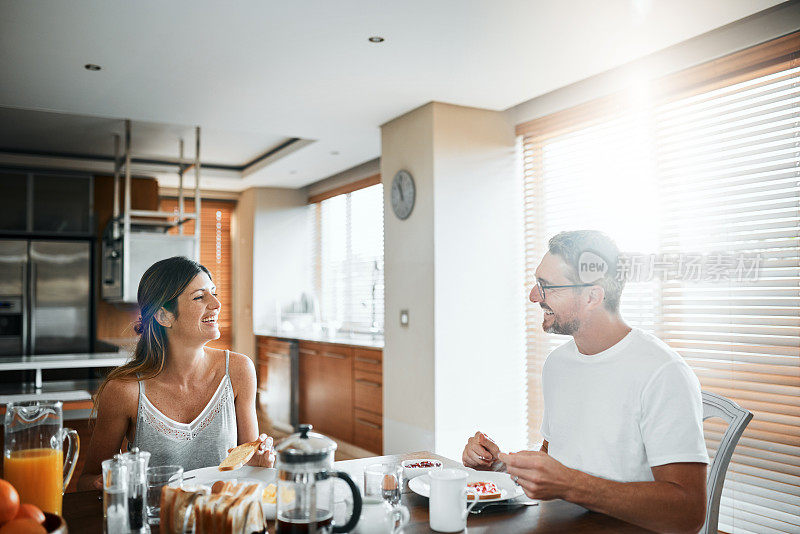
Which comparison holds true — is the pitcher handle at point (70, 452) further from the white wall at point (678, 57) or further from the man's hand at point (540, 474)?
the white wall at point (678, 57)

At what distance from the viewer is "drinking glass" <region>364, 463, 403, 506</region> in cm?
138

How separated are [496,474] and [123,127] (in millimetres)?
4716

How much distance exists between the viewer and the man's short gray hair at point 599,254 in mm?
1765

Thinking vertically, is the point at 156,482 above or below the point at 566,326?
below

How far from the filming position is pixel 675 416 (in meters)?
1.52

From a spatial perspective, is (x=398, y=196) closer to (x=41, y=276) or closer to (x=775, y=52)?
(x=775, y=52)

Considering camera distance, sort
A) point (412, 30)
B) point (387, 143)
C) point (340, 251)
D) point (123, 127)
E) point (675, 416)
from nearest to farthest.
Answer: point (675, 416), point (412, 30), point (387, 143), point (123, 127), point (340, 251)

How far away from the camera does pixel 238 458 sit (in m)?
1.58

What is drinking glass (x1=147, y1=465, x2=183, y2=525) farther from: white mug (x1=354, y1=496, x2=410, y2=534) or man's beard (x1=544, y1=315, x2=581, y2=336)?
man's beard (x1=544, y1=315, x2=581, y2=336)

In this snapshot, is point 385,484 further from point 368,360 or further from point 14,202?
point 14,202

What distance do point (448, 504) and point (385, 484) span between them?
0.51ft

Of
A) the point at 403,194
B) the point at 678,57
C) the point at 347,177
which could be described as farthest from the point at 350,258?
the point at 678,57

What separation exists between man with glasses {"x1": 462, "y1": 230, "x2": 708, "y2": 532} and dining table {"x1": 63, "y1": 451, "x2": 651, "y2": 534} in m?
0.04

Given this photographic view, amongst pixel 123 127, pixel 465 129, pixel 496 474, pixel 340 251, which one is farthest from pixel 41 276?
pixel 496 474
